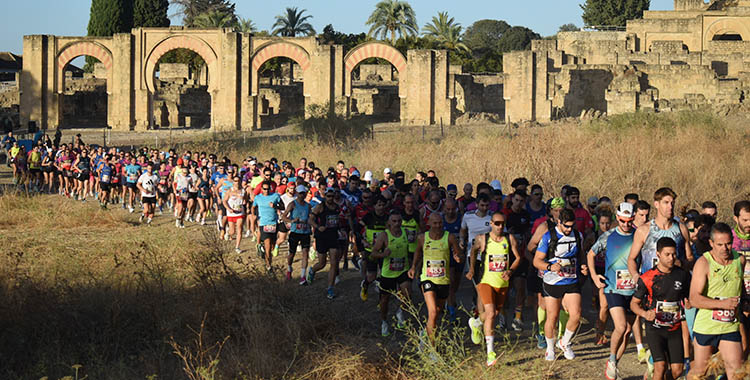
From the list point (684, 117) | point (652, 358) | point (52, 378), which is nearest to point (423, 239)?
point (652, 358)

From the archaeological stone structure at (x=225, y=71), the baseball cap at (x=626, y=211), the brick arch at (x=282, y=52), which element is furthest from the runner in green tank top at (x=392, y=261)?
the brick arch at (x=282, y=52)

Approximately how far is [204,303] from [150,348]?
936mm

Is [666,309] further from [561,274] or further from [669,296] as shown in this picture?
[561,274]

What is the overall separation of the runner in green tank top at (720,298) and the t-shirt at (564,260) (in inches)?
68.7

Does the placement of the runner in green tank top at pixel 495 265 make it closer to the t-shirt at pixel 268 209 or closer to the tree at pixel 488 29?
the t-shirt at pixel 268 209

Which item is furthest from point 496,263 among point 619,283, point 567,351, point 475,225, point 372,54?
point 372,54

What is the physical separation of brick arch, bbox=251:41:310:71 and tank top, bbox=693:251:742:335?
36.7 meters

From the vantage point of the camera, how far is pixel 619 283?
7.97 meters

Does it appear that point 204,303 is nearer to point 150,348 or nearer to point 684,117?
point 150,348

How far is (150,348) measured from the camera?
9.95 meters

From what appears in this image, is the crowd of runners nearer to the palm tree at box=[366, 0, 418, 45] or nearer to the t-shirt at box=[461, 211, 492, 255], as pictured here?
the t-shirt at box=[461, 211, 492, 255]

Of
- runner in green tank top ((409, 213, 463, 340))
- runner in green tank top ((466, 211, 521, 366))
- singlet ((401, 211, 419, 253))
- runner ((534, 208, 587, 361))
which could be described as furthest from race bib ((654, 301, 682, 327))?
singlet ((401, 211, 419, 253))

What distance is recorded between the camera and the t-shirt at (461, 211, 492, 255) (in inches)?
395

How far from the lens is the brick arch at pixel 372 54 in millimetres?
42438
